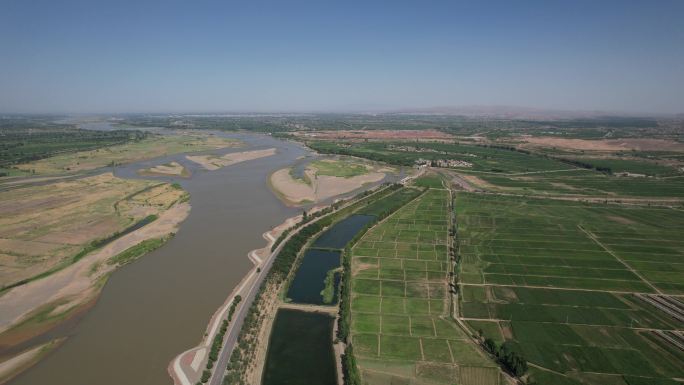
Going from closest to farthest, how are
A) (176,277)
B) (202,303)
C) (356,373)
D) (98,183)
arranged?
1. (356,373)
2. (202,303)
3. (176,277)
4. (98,183)

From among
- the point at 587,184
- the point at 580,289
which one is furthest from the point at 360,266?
the point at 587,184

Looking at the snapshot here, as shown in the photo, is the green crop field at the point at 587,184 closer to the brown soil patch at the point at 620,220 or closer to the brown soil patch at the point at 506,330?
the brown soil patch at the point at 620,220

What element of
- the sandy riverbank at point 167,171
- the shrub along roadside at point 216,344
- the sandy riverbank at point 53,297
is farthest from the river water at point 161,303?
the sandy riverbank at point 167,171

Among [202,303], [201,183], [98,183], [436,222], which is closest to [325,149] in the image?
[201,183]

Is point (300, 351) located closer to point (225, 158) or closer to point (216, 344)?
point (216, 344)

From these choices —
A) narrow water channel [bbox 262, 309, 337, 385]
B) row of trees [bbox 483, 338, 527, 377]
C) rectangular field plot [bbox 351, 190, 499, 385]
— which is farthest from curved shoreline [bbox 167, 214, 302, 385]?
row of trees [bbox 483, 338, 527, 377]

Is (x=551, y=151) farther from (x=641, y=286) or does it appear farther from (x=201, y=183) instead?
(x=201, y=183)
